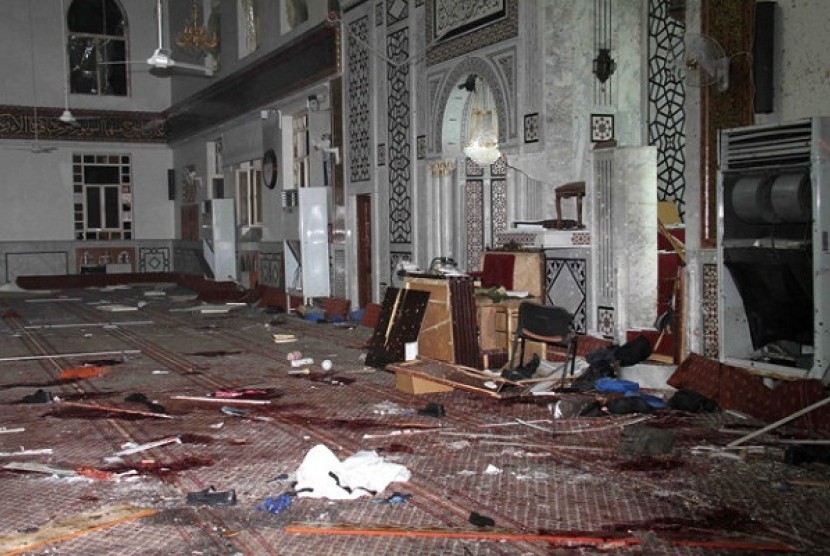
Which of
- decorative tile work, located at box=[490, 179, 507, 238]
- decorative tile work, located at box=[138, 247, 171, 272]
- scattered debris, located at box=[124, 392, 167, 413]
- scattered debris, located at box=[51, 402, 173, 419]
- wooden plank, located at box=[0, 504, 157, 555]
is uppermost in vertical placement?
decorative tile work, located at box=[490, 179, 507, 238]

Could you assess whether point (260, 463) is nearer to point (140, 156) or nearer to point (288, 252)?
point (288, 252)

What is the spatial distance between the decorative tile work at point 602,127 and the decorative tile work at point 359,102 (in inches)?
137

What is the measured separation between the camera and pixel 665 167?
25.8ft

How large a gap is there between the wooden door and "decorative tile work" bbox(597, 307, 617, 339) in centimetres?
420

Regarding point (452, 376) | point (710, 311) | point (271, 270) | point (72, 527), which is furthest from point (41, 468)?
point (271, 270)

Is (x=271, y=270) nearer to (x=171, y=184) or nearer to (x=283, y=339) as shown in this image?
(x=283, y=339)

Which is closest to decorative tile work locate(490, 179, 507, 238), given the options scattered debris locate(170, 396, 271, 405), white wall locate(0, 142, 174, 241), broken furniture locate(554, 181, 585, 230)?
broken furniture locate(554, 181, 585, 230)

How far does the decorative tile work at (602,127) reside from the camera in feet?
24.7

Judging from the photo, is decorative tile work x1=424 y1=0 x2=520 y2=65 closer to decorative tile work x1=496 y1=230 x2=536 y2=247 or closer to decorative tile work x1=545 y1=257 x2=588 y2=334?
decorative tile work x1=496 y1=230 x2=536 y2=247

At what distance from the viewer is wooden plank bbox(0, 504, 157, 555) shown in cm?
299

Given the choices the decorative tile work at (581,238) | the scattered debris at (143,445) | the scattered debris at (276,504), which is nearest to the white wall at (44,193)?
the decorative tile work at (581,238)

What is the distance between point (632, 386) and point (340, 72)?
661 centimetres

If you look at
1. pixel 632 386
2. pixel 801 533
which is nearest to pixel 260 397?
pixel 632 386

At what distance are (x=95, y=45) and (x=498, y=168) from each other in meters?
12.5
